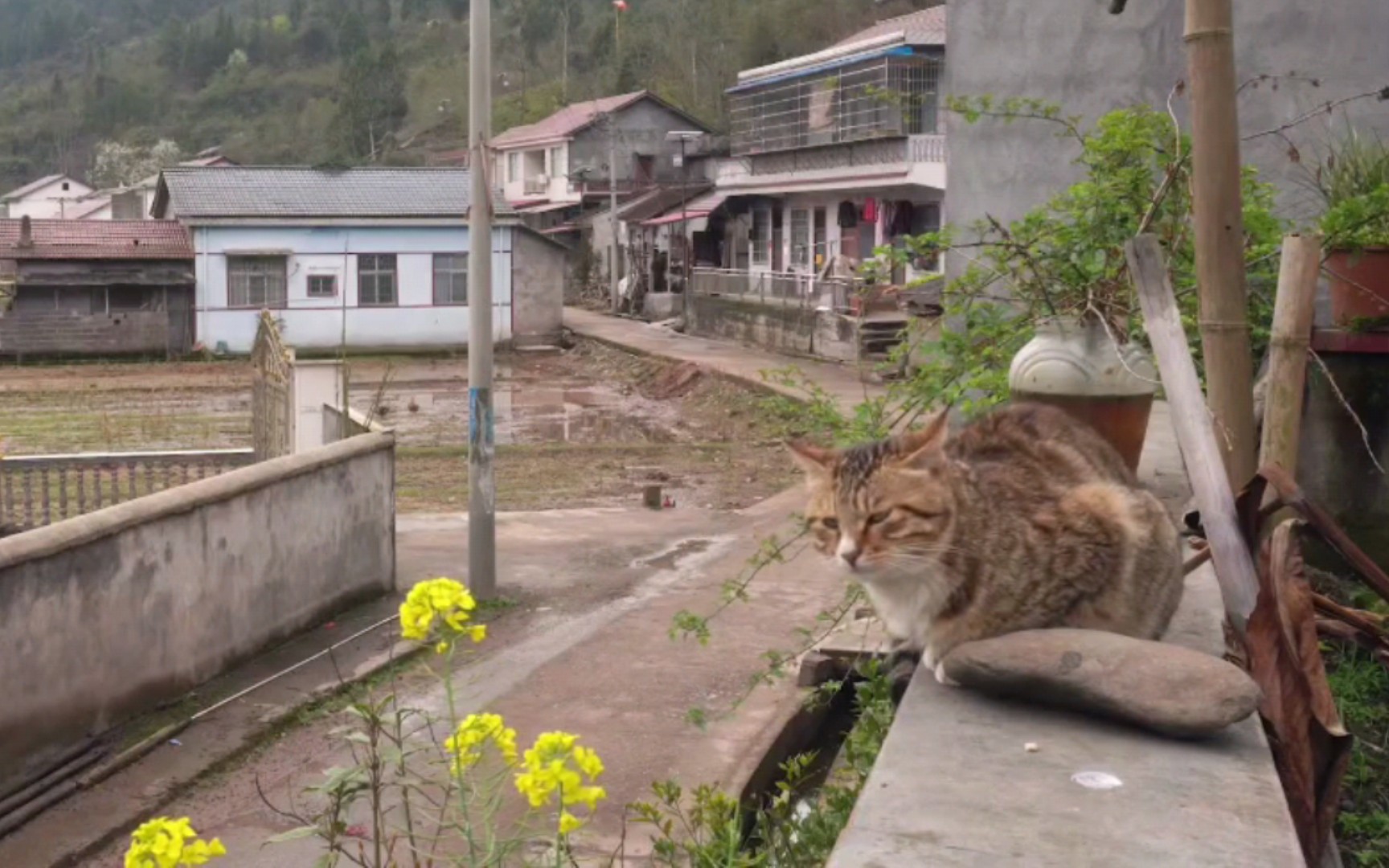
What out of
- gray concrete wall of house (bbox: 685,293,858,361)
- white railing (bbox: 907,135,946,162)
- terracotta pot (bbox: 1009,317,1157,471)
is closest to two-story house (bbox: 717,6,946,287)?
white railing (bbox: 907,135,946,162)

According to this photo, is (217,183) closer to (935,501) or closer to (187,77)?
(935,501)

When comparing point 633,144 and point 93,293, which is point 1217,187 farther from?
point 633,144

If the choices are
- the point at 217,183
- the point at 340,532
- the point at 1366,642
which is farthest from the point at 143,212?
the point at 1366,642

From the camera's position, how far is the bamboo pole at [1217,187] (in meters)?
4.26

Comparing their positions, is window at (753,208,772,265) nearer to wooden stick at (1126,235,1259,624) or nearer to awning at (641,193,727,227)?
awning at (641,193,727,227)

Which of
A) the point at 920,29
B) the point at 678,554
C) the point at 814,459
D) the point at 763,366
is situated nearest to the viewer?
the point at 814,459

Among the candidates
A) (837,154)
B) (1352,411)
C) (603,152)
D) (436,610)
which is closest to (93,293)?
(837,154)

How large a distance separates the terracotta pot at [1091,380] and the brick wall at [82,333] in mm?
32962

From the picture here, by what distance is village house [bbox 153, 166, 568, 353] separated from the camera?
36.1 m

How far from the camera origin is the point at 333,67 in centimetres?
10006

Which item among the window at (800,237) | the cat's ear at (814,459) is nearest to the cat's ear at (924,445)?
the cat's ear at (814,459)

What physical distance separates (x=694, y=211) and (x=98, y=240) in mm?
15314

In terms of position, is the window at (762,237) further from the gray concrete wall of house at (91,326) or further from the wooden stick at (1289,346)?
the wooden stick at (1289,346)

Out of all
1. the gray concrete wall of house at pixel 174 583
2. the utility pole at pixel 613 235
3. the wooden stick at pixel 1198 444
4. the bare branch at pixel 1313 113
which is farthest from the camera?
the utility pole at pixel 613 235
